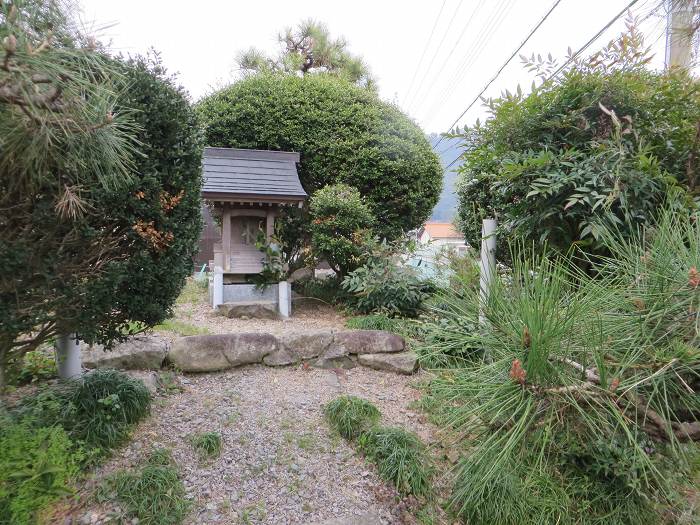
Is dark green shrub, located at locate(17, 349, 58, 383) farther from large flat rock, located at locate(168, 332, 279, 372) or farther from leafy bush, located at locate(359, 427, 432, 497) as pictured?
leafy bush, located at locate(359, 427, 432, 497)

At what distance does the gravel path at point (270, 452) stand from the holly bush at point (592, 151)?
65.6 inches

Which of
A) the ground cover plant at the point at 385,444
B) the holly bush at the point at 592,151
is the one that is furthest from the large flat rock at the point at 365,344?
the holly bush at the point at 592,151

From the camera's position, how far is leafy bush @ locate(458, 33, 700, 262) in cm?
196

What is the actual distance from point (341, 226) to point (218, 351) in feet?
10.3

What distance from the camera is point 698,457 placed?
1.98 metres

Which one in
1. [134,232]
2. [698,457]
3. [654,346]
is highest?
[134,232]

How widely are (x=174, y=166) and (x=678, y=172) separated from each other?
108 inches

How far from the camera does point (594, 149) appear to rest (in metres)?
2.12

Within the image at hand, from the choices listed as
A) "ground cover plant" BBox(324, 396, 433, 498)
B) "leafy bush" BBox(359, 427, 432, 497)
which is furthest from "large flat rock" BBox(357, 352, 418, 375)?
"leafy bush" BBox(359, 427, 432, 497)

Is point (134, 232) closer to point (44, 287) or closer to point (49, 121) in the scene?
point (44, 287)

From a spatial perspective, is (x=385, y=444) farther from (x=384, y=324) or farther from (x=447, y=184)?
(x=447, y=184)

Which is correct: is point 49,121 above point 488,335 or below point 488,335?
above

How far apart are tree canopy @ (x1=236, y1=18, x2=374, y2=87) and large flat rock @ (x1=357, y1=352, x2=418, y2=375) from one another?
7949 millimetres

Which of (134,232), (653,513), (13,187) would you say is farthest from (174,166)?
(653,513)
